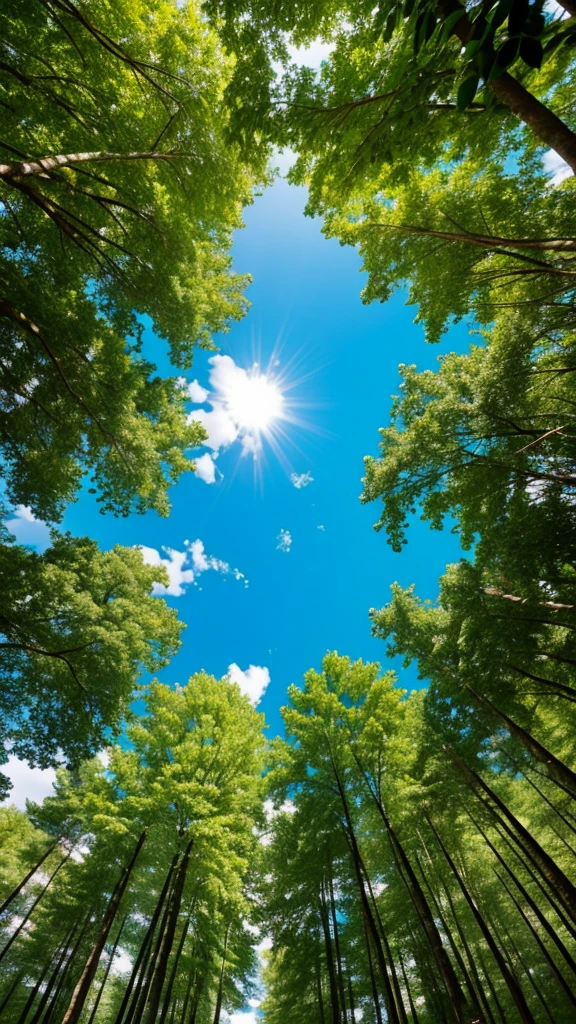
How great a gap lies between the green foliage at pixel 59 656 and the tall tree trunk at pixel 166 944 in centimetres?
386

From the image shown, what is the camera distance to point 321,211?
20.4 ft

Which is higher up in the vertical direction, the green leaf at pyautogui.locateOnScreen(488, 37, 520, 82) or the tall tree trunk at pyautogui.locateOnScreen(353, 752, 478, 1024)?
the tall tree trunk at pyautogui.locateOnScreen(353, 752, 478, 1024)

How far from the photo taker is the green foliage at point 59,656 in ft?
24.1

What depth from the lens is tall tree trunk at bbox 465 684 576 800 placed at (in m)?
6.34

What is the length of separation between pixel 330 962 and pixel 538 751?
7143 mm

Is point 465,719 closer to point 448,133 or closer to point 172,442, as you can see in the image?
point 172,442

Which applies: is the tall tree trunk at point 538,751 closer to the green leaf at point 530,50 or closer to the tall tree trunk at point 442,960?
the tall tree trunk at point 442,960

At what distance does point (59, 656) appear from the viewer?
7.20 meters

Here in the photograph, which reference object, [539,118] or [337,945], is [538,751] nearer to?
[337,945]

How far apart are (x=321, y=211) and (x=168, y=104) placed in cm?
329

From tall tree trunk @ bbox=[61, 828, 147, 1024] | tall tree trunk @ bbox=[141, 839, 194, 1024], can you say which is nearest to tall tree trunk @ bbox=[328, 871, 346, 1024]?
tall tree trunk @ bbox=[141, 839, 194, 1024]

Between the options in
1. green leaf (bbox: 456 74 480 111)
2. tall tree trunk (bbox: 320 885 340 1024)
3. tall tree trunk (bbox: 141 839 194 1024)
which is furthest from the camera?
tall tree trunk (bbox: 320 885 340 1024)

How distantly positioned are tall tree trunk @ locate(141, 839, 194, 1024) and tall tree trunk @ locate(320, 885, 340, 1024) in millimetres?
3623

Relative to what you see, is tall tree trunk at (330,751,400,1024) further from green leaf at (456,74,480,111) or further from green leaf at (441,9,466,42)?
green leaf at (441,9,466,42)
